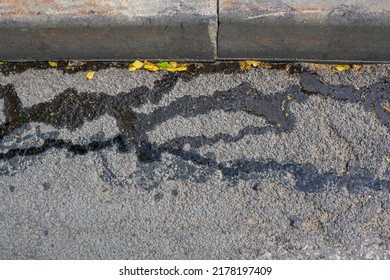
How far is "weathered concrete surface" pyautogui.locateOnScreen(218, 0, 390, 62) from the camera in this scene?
3109 millimetres

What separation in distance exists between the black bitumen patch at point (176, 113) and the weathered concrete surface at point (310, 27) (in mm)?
196

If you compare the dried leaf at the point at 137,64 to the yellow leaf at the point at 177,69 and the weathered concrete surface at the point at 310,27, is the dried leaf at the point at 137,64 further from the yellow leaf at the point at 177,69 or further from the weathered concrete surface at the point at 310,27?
the weathered concrete surface at the point at 310,27

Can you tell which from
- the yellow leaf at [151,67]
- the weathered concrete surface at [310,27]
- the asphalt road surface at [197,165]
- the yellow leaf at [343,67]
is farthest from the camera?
the yellow leaf at [151,67]

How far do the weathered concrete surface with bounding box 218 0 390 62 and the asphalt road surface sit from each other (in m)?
0.15

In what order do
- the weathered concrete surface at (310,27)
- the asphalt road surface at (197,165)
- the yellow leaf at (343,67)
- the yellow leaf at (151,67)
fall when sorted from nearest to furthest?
the asphalt road surface at (197,165), the weathered concrete surface at (310,27), the yellow leaf at (343,67), the yellow leaf at (151,67)

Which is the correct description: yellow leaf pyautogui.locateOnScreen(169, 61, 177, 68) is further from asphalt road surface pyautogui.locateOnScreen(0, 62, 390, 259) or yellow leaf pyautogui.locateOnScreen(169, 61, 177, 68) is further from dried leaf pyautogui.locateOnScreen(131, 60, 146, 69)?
dried leaf pyautogui.locateOnScreen(131, 60, 146, 69)

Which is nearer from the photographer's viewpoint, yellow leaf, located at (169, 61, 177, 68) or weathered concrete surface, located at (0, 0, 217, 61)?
weathered concrete surface, located at (0, 0, 217, 61)

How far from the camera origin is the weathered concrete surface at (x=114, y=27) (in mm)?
3207

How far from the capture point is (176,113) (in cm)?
330

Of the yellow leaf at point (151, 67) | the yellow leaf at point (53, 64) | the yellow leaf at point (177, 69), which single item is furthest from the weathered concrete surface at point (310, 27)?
the yellow leaf at point (53, 64)

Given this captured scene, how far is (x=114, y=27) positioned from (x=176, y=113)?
0.66 metres

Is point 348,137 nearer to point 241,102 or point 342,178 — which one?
point 342,178

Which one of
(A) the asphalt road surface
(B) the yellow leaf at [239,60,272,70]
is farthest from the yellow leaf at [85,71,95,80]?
(B) the yellow leaf at [239,60,272,70]

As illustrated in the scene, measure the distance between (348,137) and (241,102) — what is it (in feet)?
2.25
